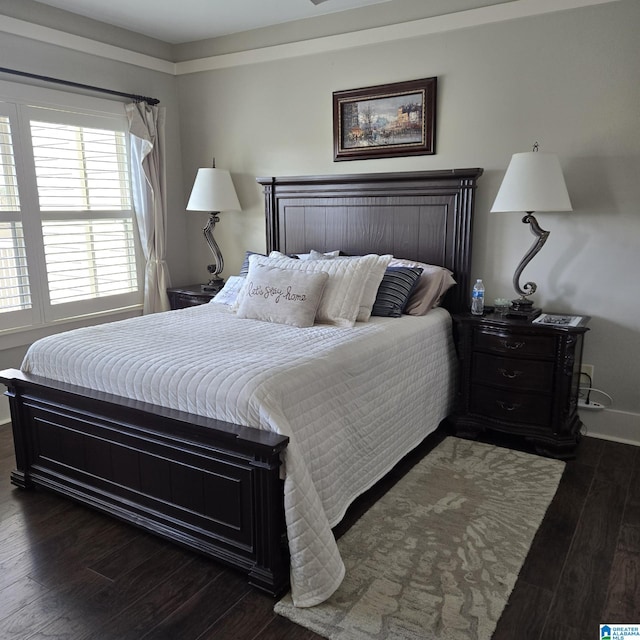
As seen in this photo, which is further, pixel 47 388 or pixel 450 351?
pixel 450 351

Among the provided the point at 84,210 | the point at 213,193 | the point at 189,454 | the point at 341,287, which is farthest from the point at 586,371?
the point at 84,210

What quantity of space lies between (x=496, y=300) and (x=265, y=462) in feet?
6.80

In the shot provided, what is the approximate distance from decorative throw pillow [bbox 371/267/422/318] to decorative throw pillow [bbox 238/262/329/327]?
37 cm

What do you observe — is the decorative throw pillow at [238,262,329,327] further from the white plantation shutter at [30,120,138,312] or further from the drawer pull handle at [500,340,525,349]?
the white plantation shutter at [30,120,138,312]

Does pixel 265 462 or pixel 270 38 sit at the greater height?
pixel 270 38

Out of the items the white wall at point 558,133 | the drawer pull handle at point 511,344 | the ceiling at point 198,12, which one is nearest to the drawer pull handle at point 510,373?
the drawer pull handle at point 511,344

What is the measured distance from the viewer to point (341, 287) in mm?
3018

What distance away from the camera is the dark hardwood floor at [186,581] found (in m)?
1.79

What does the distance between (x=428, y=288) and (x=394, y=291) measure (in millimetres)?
271

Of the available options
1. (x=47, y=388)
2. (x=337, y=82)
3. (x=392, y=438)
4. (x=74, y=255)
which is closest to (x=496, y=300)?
(x=392, y=438)

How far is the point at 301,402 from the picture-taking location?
2.04m

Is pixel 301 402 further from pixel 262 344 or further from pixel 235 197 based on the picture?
pixel 235 197

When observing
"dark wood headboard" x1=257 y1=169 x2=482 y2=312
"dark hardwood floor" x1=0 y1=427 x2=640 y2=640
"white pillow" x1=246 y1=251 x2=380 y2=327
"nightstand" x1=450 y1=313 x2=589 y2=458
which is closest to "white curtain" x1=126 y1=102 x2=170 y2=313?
"dark wood headboard" x1=257 y1=169 x2=482 y2=312

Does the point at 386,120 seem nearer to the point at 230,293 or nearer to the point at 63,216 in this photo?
the point at 230,293
